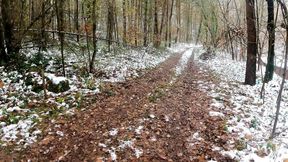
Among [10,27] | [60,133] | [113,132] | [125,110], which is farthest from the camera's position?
[10,27]

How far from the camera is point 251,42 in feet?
47.2

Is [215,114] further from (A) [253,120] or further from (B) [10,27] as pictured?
(B) [10,27]

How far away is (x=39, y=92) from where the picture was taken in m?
11.0

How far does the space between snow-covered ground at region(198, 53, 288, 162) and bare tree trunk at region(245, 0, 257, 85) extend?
0.57m

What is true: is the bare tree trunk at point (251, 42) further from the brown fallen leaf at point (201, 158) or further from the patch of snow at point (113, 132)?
the patch of snow at point (113, 132)

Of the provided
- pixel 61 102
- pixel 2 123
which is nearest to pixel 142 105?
pixel 61 102

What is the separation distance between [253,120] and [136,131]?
12.2 ft

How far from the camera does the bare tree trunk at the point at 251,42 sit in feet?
46.6

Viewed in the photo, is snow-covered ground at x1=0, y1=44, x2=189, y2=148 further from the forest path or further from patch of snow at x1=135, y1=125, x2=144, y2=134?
patch of snow at x1=135, y1=125, x2=144, y2=134

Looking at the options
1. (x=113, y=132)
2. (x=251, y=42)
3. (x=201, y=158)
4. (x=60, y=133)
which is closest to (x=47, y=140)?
(x=60, y=133)

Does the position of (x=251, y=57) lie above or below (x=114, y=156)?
above

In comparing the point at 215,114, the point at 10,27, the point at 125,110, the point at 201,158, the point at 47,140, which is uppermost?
the point at 10,27

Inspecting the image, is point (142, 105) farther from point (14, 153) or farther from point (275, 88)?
point (275, 88)

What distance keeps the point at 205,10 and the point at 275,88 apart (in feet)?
91.4
